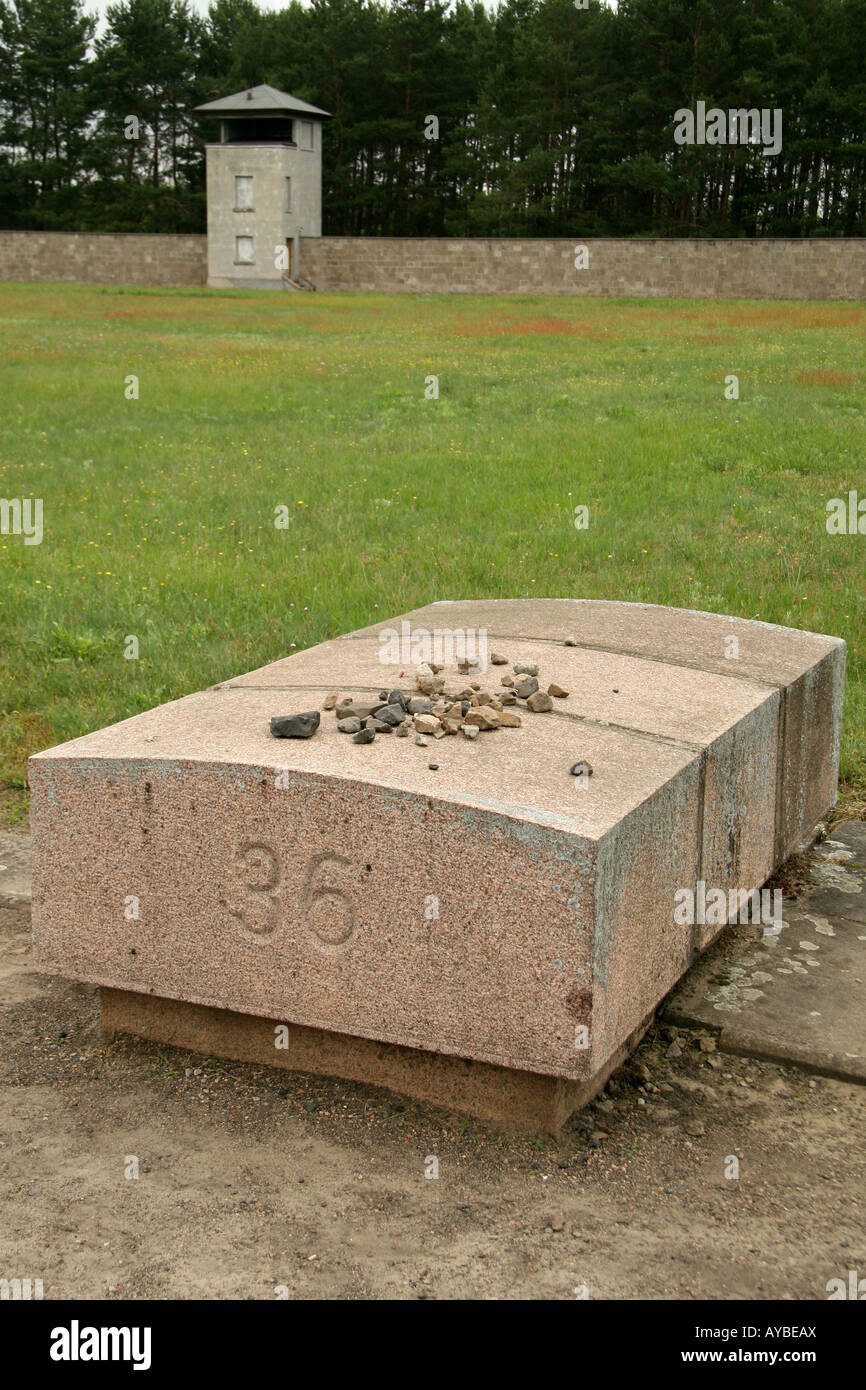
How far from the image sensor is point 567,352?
23406mm

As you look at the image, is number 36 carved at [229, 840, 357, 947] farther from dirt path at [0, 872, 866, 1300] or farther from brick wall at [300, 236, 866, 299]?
brick wall at [300, 236, 866, 299]

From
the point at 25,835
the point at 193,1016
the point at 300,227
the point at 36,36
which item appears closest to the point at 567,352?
the point at 25,835

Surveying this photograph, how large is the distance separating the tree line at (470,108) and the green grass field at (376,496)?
30.2 meters

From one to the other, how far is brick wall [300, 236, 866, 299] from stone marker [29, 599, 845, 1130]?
41702 millimetres

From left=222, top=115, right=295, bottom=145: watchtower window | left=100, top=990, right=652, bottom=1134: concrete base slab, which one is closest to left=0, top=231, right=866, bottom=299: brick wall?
left=222, top=115, right=295, bottom=145: watchtower window

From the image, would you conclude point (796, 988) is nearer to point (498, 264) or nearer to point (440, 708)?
point (440, 708)

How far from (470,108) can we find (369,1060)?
57.5 m

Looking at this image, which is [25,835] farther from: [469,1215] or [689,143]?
[689,143]

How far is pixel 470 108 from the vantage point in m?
55.7

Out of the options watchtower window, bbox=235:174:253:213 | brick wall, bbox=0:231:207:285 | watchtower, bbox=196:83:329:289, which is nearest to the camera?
watchtower, bbox=196:83:329:289

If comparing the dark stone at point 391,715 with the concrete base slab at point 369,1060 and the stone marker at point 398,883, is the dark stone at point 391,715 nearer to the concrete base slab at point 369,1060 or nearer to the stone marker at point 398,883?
the stone marker at point 398,883

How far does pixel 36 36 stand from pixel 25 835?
Result: 6166 cm

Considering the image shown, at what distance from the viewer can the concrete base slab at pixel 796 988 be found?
12.0 ft

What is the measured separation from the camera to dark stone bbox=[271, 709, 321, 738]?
3658 millimetres
